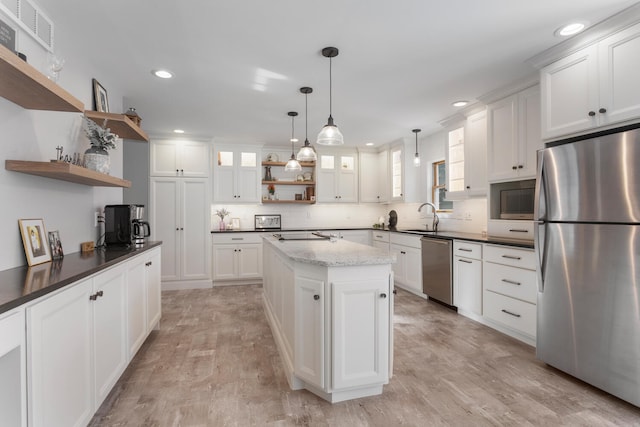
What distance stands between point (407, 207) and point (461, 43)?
369cm

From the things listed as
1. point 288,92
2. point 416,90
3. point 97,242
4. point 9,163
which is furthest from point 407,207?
point 9,163

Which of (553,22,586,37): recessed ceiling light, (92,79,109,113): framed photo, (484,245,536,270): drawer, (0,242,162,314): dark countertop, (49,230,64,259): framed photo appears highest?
(553,22,586,37): recessed ceiling light

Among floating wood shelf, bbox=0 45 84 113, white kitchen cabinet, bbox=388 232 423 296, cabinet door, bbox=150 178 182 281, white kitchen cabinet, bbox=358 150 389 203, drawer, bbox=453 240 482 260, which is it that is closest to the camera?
floating wood shelf, bbox=0 45 84 113

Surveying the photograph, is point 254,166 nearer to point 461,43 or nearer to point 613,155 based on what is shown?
point 461,43

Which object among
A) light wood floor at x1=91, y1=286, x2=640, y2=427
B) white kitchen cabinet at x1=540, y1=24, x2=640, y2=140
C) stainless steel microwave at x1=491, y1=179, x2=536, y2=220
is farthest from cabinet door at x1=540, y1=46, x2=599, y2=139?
light wood floor at x1=91, y1=286, x2=640, y2=427

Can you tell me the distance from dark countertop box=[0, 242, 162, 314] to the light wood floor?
2.97 ft

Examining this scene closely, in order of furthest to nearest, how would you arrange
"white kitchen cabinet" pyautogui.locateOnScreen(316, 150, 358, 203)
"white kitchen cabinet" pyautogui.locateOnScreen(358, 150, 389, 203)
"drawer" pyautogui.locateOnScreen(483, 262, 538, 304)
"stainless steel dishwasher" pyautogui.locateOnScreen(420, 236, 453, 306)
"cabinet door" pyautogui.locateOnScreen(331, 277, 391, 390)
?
1. "white kitchen cabinet" pyautogui.locateOnScreen(358, 150, 389, 203)
2. "white kitchen cabinet" pyautogui.locateOnScreen(316, 150, 358, 203)
3. "stainless steel dishwasher" pyautogui.locateOnScreen(420, 236, 453, 306)
4. "drawer" pyautogui.locateOnScreen(483, 262, 538, 304)
5. "cabinet door" pyautogui.locateOnScreen(331, 277, 391, 390)

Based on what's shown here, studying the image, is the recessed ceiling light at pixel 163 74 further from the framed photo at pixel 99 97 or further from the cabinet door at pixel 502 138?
the cabinet door at pixel 502 138

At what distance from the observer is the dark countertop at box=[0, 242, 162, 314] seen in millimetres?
1188

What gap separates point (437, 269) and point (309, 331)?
8.27 ft

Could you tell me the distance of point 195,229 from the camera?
517 centimetres

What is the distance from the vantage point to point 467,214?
14.9 feet

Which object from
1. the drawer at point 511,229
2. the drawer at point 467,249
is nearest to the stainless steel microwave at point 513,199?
the drawer at point 511,229

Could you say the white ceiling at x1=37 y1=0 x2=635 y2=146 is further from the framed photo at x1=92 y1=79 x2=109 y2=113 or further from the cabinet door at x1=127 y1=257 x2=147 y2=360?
the cabinet door at x1=127 y1=257 x2=147 y2=360
